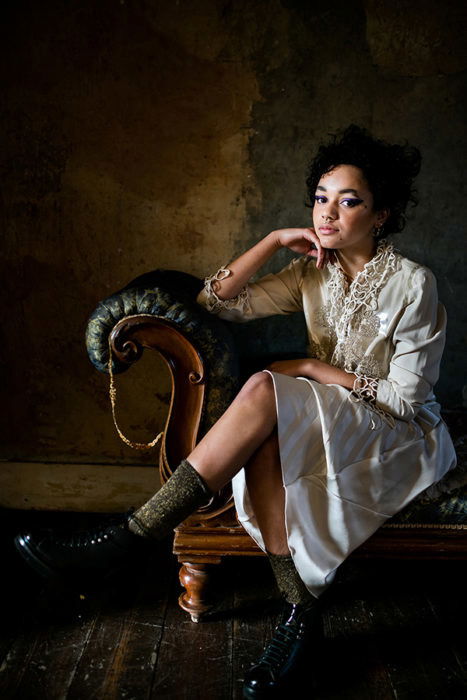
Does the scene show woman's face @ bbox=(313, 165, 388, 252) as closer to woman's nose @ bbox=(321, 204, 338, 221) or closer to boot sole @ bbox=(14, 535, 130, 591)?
woman's nose @ bbox=(321, 204, 338, 221)

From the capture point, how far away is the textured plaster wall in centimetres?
225

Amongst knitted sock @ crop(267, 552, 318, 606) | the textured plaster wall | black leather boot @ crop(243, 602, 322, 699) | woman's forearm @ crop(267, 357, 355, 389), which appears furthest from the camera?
the textured plaster wall

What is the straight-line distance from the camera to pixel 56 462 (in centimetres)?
263

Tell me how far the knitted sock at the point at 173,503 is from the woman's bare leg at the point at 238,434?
26mm

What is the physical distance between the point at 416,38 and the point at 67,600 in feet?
7.54

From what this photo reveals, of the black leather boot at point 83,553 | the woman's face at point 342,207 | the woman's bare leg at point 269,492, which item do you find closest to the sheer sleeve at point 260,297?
the woman's face at point 342,207

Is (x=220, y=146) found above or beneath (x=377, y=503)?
above

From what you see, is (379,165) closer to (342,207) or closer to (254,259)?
(342,207)

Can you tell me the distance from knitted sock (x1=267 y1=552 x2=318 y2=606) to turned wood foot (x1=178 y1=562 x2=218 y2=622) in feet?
0.87

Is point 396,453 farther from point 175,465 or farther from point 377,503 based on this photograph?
point 175,465

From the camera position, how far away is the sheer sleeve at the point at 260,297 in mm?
2031

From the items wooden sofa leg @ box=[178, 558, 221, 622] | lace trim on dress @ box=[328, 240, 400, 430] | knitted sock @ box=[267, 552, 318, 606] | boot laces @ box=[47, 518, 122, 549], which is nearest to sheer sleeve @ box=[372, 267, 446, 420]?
lace trim on dress @ box=[328, 240, 400, 430]

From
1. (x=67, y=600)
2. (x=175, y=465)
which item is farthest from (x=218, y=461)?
(x=67, y=600)

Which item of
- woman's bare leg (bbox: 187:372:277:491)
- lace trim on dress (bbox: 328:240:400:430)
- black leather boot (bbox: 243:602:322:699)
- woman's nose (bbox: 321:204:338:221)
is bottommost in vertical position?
black leather boot (bbox: 243:602:322:699)
